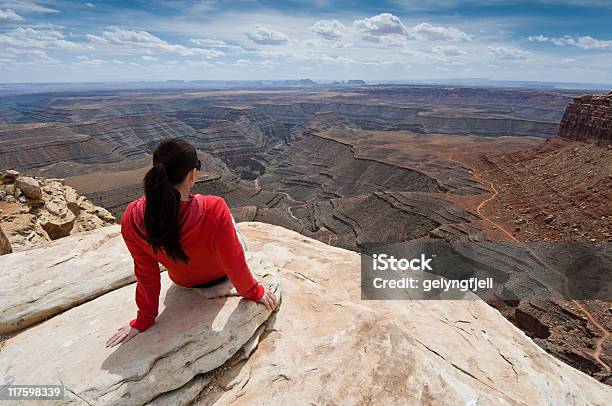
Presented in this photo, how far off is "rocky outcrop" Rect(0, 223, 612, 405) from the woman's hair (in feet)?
3.94

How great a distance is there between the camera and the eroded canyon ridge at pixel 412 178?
24281 mm

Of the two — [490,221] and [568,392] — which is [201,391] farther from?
[490,221]

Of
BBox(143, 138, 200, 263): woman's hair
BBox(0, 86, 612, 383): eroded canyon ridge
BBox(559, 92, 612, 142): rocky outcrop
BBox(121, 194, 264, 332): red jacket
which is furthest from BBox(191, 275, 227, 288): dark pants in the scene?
BBox(559, 92, 612, 142): rocky outcrop

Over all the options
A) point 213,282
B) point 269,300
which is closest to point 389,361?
point 269,300

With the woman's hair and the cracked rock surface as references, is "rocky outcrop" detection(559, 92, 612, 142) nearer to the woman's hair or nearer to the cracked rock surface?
the cracked rock surface

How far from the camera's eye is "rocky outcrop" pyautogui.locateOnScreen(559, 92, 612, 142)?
4275cm

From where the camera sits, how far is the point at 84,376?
345cm

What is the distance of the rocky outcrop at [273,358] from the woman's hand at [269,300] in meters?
0.09

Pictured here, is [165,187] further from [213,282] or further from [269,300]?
[269,300]

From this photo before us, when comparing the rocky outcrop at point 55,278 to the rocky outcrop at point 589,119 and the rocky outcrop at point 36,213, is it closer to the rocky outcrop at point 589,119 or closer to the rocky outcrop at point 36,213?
the rocky outcrop at point 36,213

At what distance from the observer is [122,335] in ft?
12.6

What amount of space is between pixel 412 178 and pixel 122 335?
5042cm

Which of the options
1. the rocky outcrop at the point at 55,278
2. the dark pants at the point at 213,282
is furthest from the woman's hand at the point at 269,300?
the rocky outcrop at the point at 55,278

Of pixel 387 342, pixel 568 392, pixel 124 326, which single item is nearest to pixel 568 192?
pixel 568 392
